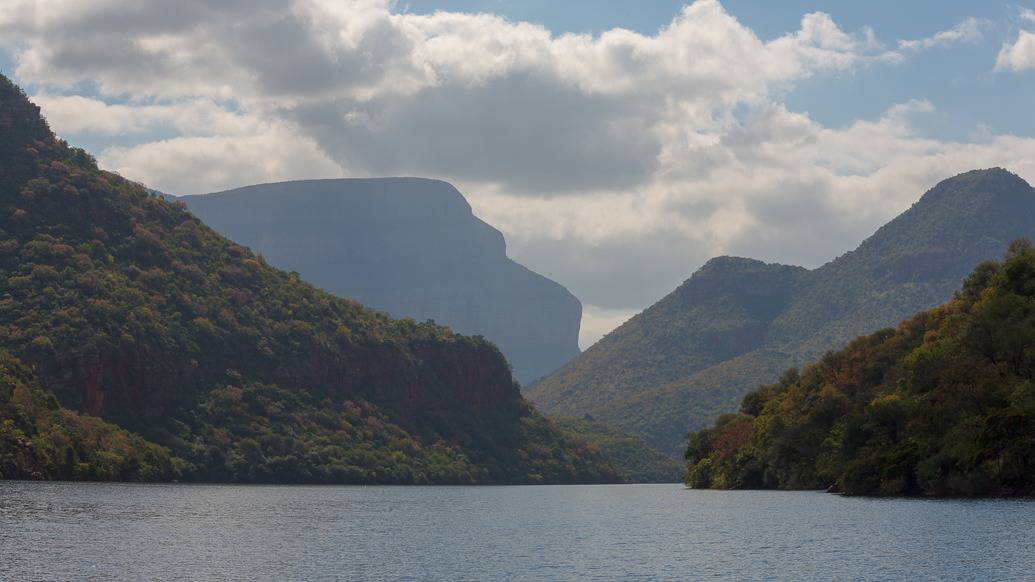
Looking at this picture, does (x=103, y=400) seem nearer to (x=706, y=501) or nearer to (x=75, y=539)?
(x=706, y=501)

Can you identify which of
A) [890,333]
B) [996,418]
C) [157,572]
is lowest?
[157,572]

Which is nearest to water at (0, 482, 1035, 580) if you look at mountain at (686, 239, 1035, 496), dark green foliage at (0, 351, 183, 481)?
mountain at (686, 239, 1035, 496)

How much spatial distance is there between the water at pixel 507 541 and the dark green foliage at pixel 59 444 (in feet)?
76.9

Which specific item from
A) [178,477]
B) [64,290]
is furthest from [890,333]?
[64,290]

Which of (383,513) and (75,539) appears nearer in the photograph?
(75,539)

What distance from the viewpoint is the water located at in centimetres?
6078

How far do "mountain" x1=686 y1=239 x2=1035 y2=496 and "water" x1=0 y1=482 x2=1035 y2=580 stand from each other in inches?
202

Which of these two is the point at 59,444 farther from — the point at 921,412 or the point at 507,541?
the point at 921,412

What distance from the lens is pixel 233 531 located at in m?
86.4

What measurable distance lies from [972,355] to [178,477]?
115m

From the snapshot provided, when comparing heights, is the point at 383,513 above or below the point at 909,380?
below

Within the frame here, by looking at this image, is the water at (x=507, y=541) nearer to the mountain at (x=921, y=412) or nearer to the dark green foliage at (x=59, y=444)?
the mountain at (x=921, y=412)

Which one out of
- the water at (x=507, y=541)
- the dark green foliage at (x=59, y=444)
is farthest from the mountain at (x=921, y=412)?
the dark green foliage at (x=59, y=444)

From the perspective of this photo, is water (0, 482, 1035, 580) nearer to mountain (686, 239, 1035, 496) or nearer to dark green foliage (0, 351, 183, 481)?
mountain (686, 239, 1035, 496)
